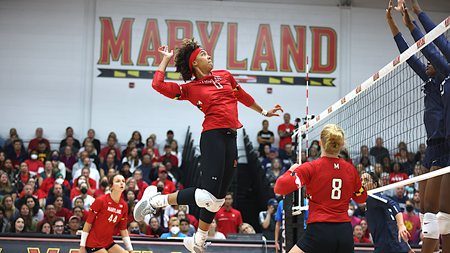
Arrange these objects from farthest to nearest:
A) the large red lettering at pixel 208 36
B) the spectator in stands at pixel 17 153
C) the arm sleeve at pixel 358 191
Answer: the large red lettering at pixel 208 36 → the spectator in stands at pixel 17 153 → the arm sleeve at pixel 358 191

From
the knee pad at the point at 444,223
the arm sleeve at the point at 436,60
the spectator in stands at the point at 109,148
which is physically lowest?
the knee pad at the point at 444,223

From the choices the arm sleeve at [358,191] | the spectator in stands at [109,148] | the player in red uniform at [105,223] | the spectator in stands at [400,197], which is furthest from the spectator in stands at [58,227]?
the spectator in stands at [400,197]

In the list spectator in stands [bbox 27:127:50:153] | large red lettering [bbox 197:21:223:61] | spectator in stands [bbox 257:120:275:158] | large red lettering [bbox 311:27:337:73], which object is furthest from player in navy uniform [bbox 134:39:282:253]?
large red lettering [bbox 311:27:337:73]

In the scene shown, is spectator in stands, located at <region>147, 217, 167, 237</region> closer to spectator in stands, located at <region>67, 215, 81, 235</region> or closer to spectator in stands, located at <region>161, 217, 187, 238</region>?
spectator in stands, located at <region>161, 217, 187, 238</region>

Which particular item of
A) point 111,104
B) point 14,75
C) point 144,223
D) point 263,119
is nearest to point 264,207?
point 144,223

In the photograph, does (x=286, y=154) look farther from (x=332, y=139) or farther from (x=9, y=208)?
(x=332, y=139)

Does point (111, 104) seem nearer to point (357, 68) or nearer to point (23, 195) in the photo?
point (23, 195)

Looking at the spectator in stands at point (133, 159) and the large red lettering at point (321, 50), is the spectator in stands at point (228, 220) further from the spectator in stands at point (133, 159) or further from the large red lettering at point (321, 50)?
the large red lettering at point (321, 50)

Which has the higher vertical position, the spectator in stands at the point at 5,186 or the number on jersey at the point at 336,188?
the number on jersey at the point at 336,188

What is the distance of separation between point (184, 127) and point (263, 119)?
2997 millimetres

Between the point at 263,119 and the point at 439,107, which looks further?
the point at 263,119

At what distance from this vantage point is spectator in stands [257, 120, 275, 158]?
15.2m

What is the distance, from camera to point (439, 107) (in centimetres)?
462

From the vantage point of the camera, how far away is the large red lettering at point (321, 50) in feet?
54.4
